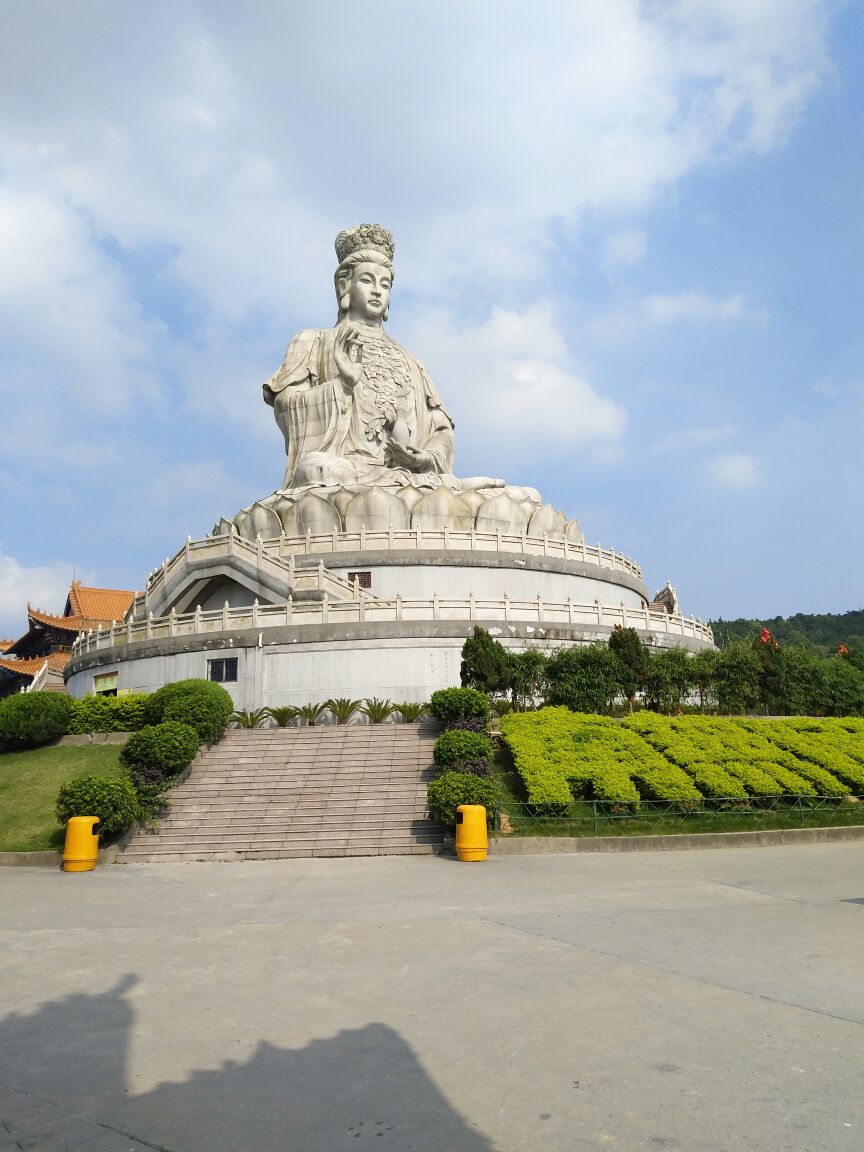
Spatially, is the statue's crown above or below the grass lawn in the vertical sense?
above

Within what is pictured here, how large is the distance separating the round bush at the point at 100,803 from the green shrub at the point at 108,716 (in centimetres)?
615

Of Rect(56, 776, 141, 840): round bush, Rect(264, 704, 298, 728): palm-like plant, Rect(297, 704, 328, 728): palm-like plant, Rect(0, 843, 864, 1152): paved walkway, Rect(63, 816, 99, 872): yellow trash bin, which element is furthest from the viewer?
Rect(264, 704, 298, 728): palm-like plant

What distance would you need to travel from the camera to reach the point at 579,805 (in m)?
16.2

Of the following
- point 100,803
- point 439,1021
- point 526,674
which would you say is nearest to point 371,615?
A: point 526,674

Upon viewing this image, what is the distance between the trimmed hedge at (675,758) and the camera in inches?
641

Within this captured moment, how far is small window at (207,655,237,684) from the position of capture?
2362cm

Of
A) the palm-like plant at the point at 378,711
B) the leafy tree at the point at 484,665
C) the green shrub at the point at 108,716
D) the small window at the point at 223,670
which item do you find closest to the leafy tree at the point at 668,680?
the leafy tree at the point at 484,665

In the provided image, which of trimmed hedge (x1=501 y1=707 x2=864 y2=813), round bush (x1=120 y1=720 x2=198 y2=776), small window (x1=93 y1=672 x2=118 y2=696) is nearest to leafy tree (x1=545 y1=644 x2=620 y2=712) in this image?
trimmed hedge (x1=501 y1=707 x2=864 y2=813)

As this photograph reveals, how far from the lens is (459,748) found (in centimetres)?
1595

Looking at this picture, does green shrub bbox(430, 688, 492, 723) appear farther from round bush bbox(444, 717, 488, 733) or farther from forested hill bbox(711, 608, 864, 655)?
forested hill bbox(711, 608, 864, 655)

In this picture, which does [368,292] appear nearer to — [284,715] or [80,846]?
[284,715]

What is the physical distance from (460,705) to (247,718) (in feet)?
21.0

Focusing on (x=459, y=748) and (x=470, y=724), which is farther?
(x=470, y=724)

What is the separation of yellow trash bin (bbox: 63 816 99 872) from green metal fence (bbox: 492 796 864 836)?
660 cm
